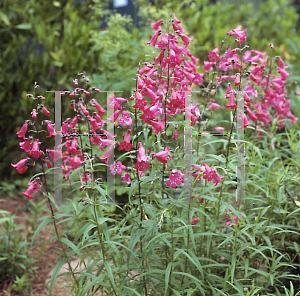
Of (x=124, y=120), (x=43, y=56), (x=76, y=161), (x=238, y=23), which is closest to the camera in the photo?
(x=124, y=120)

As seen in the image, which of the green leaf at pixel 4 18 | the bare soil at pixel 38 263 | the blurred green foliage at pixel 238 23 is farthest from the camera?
the blurred green foliage at pixel 238 23

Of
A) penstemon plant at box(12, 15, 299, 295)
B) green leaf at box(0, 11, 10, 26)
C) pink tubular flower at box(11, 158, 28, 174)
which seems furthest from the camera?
green leaf at box(0, 11, 10, 26)

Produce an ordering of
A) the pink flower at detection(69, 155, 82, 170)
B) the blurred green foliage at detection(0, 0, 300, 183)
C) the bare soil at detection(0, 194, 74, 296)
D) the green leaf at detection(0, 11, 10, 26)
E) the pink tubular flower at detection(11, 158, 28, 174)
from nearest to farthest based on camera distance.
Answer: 1. the pink tubular flower at detection(11, 158, 28, 174)
2. the pink flower at detection(69, 155, 82, 170)
3. the bare soil at detection(0, 194, 74, 296)
4. the blurred green foliage at detection(0, 0, 300, 183)
5. the green leaf at detection(0, 11, 10, 26)

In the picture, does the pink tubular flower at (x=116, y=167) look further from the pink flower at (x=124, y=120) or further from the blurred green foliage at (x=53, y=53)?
the blurred green foliage at (x=53, y=53)

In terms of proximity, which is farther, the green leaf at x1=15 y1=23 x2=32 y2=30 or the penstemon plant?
the green leaf at x1=15 y1=23 x2=32 y2=30

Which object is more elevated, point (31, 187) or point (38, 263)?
point (31, 187)

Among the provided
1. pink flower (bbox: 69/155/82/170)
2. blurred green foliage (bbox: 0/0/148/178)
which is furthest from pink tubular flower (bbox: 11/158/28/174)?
blurred green foliage (bbox: 0/0/148/178)

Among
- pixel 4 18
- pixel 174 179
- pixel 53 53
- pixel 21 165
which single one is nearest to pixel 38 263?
pixel 21 165

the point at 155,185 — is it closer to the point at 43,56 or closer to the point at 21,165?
the point at 21,165

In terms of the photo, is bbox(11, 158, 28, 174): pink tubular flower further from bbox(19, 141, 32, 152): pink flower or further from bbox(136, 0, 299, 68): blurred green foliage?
bbox(136, 0, 299, 68): blurred green foliage

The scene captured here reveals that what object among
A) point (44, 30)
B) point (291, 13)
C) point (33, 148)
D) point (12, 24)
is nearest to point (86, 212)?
point (33, 148)

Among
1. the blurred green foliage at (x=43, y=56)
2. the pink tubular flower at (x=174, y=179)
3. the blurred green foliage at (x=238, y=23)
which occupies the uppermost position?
the blurred green foliage at (x=238, y=23)

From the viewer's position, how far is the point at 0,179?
5.33m

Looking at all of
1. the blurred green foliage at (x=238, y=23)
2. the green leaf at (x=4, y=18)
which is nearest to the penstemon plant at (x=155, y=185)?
the green leaf at (x=4, y=18)
